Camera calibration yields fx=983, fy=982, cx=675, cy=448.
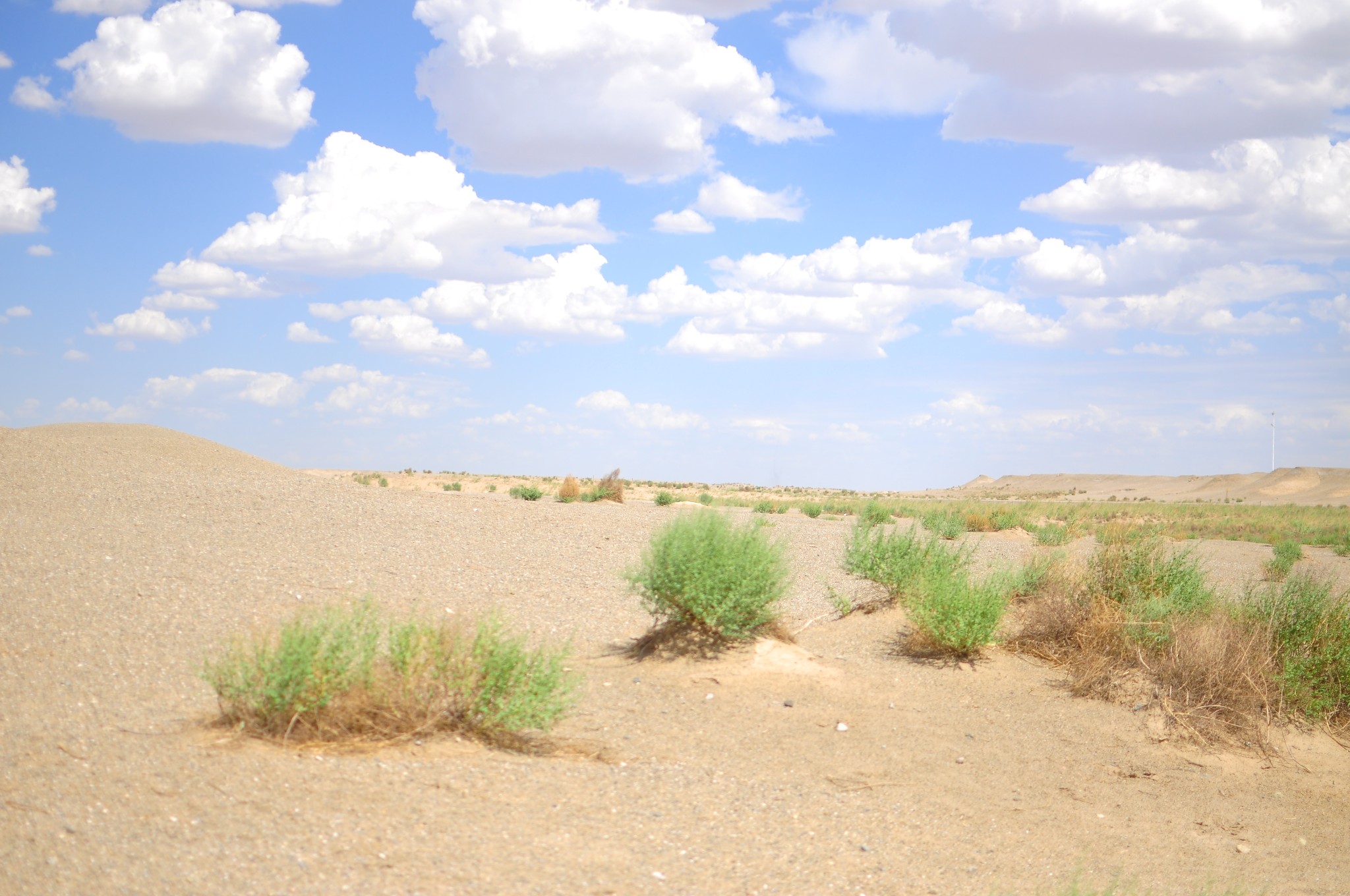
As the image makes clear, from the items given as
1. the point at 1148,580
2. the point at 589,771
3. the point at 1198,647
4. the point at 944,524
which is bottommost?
the point at 589,771

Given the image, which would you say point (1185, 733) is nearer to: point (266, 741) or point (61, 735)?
point (266, 741)

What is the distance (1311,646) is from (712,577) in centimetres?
663

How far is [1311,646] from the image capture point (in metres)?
10.8

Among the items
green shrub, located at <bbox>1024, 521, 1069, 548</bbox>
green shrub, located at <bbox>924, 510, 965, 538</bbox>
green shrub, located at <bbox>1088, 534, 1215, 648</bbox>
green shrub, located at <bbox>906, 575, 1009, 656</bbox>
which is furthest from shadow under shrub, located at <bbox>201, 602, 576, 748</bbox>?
green shrub, located at <bbox>1024, 521, 1069, 548</bbox>

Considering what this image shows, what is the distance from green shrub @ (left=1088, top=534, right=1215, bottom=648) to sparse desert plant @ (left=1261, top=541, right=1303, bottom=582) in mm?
8240

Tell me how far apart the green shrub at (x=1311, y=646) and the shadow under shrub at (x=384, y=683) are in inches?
310

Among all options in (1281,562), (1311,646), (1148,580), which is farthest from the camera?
(1281,562)

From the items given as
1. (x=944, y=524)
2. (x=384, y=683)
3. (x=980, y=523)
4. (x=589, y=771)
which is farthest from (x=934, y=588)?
(x=980, y=523)

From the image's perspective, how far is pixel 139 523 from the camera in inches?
570

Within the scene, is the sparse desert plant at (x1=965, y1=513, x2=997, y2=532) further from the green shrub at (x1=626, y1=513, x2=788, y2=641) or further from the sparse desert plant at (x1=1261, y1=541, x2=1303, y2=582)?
the green shrub at (x1=626, y1=513, x2=788, y2=641)

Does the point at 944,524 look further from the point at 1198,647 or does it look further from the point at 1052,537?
the point at 1198,647

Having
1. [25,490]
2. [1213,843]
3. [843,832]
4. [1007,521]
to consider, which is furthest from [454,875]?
[1007,521]

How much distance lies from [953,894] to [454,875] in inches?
120

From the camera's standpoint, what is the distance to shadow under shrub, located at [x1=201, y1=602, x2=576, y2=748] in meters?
6.81
